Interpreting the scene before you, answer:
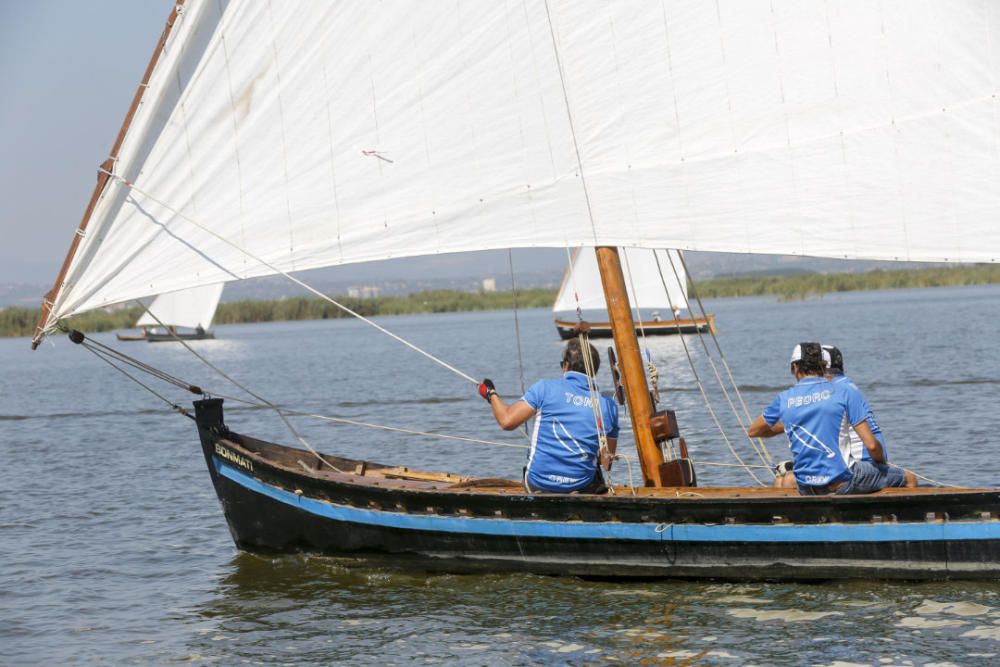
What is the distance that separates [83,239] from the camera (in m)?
12.0

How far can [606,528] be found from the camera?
36.7ft

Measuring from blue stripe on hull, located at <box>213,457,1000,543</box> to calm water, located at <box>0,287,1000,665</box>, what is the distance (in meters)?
0.49

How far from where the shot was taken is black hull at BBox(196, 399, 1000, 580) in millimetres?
10117

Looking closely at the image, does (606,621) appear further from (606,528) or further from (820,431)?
(820,431)

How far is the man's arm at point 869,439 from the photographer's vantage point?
1039cm

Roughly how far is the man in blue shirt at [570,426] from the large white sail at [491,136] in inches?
55.3

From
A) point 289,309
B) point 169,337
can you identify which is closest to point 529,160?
point 169,337

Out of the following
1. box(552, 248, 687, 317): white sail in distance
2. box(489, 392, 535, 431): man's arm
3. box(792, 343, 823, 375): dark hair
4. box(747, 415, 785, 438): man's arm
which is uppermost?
box(552, 248, 687, 317): white sail in distance

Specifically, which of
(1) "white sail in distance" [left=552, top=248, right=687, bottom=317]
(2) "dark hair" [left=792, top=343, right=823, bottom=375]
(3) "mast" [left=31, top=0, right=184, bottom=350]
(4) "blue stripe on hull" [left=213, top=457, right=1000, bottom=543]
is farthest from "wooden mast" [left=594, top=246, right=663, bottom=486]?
(1) "white sail in distance" [left=552, top=248, right=687, bottom=317]

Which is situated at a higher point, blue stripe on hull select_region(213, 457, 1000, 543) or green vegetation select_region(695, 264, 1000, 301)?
green vegetation select_region(695, 264, 1000, 301)

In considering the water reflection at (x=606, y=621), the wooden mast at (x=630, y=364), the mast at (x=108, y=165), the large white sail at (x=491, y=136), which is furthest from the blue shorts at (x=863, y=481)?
the mast at (x=108, y=165)

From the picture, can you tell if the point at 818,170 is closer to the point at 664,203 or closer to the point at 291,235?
the point at 664,203

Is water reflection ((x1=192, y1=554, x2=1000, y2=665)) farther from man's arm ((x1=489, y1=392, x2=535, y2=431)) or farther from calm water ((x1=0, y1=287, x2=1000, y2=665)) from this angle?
man's arm ((x1=489, y1=392, x2=535, y2=431))

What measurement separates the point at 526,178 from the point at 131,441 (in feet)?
56.2
